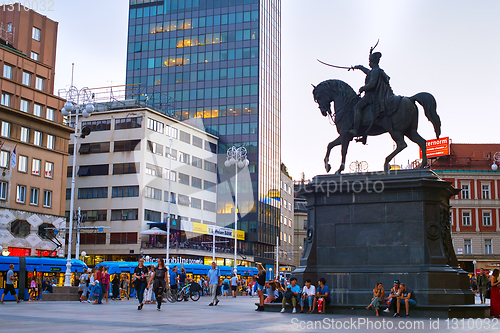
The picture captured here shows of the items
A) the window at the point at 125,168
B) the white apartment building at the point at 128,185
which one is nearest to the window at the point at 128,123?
the white apartment building at the point at 128,185

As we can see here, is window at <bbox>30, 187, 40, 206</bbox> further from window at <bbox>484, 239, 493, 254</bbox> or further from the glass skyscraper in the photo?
window at <bbox>484, 239, 493, 254</bbox>

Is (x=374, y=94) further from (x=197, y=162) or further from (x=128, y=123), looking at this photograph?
(x=197, y=162)

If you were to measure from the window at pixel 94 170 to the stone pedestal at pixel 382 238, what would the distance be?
63.8 meters

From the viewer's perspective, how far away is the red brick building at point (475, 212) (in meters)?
83.8

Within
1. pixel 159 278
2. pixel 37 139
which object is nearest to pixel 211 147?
pixel 37 139

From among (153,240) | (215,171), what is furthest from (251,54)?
(153,240)

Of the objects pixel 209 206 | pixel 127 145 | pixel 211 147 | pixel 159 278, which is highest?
pixel 211 147

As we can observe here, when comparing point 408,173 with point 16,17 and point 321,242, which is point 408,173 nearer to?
point 321,242

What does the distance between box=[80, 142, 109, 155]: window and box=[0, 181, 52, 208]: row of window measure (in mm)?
18309

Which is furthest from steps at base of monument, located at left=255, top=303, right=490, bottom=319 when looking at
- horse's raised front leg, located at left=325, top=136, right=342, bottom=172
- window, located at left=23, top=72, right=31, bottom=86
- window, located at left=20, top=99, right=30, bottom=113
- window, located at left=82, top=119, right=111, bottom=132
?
window, located at left=82, top=119, right=111, bottom=132

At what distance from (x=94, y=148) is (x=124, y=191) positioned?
7.77m

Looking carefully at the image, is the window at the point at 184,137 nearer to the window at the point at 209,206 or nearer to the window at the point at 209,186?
the window at the point at 209,186

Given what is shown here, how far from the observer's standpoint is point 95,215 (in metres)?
81.4

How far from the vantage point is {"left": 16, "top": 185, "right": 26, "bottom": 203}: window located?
6050 cm
